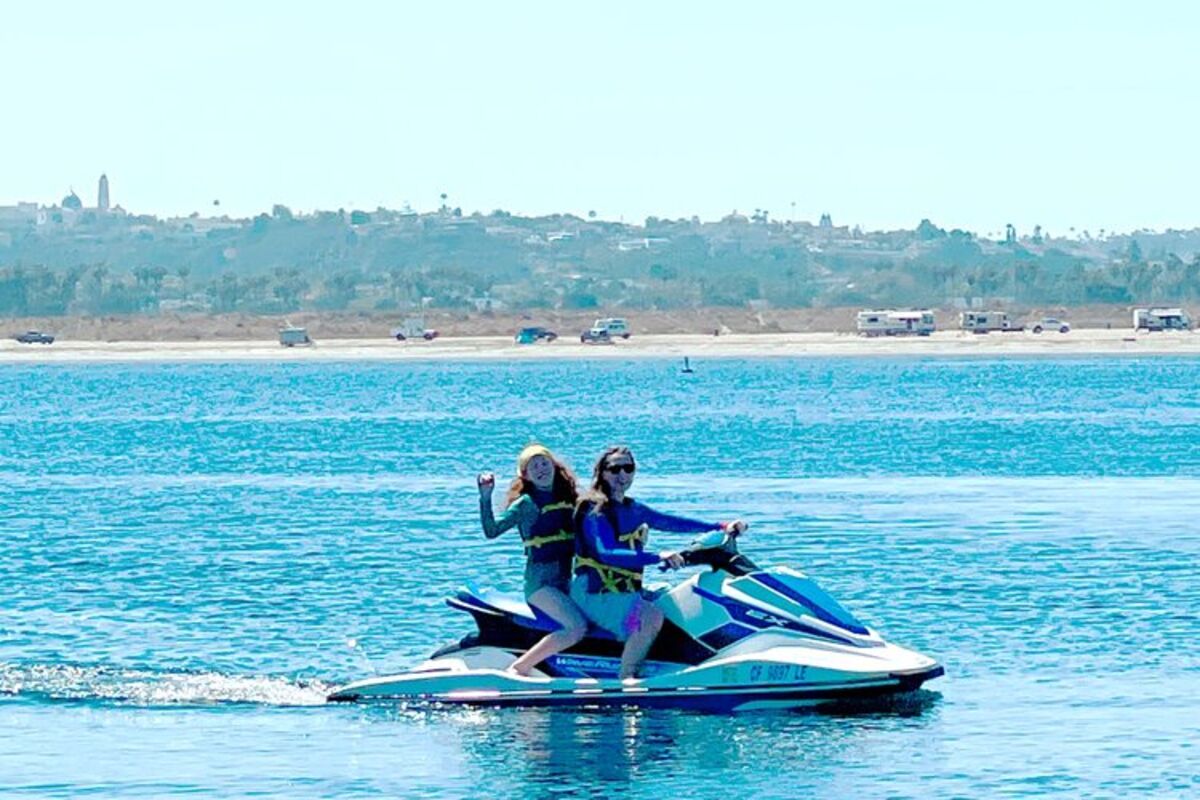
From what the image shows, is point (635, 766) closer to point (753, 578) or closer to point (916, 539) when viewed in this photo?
point (753, 578)

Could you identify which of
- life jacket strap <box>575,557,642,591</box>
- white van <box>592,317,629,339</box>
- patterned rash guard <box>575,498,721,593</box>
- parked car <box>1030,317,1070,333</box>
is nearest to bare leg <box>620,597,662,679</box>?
life jacket strap <box>575,557,642,591</box>

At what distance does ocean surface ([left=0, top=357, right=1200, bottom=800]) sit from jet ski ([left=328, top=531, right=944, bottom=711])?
194 mm

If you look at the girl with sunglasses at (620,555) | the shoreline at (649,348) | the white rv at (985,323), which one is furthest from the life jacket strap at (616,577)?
the white rv at (985,323)

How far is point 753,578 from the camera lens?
18984mm

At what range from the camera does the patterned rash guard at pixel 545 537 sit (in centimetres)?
1895

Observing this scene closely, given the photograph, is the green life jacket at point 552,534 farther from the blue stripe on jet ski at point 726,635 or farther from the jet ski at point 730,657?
the blue stripe on jet ski at point 726,635

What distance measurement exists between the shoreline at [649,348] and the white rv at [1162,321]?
1533mm

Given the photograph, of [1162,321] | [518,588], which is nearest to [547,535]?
[518,588]

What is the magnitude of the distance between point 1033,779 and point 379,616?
34.5 ft

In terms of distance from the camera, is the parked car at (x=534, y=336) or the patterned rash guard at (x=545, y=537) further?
the parked car at (x=534, y=336)

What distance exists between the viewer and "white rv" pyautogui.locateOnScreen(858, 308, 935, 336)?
566 ft

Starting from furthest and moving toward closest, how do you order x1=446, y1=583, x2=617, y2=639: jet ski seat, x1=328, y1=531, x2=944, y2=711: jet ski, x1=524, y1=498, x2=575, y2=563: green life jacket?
x1=446, y1=583, x2=617, y2=639: jet ski seat
x1=524, y1=498, x2=575, y2=563: green life jacket
x1=328, y1=531, x2=944, y2=711: jet ski

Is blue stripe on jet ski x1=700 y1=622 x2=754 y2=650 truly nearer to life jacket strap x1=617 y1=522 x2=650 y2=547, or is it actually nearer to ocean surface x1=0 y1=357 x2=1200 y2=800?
ocean surface x1=0 y1=357 x2=1200 y2=800

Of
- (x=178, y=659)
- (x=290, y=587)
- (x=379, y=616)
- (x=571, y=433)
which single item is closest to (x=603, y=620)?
(x=178, y=659)
